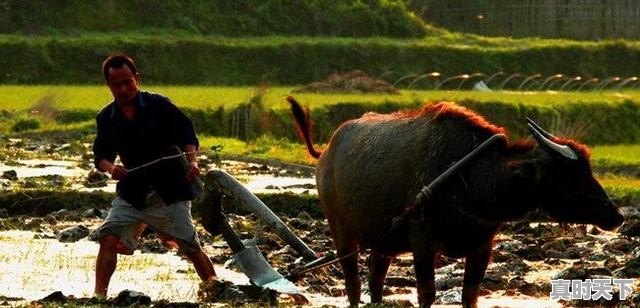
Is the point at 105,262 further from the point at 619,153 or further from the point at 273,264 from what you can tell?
the point at 619,153

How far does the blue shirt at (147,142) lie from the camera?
958cm

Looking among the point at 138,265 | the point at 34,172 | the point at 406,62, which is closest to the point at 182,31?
the point at 406,62

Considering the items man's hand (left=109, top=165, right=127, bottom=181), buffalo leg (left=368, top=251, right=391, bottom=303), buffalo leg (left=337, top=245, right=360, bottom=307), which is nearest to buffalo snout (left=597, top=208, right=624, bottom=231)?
buffalo leg (left=368, top=251, right=391, bottom=303)

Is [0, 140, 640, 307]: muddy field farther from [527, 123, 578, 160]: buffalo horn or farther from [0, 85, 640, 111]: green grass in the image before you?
[0, 85, 640, 111]: green grass

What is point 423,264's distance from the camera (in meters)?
9.17

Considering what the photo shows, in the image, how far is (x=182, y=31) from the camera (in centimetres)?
3812

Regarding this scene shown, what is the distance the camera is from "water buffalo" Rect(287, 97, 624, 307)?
9.05 meters

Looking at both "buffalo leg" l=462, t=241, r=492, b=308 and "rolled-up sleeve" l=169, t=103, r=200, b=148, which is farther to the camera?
"rolled-up sleeve" l=169, t=103, r=200, b=148

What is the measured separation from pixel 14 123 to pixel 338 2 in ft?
59.7

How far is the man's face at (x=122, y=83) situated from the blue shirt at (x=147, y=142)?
0.08 m

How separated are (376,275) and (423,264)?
0.91 metres

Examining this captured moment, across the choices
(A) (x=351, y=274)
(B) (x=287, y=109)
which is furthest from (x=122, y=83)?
(B) (x=287, y=109)

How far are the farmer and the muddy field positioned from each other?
1.32 ft

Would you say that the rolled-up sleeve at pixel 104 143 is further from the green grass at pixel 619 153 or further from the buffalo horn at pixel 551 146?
the green grass at pixel 619 153
